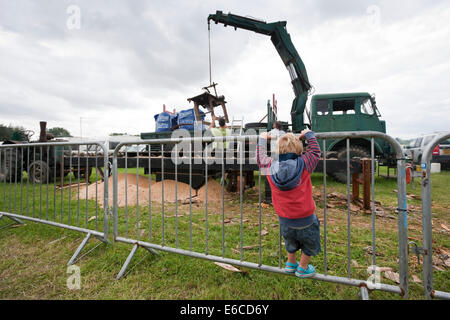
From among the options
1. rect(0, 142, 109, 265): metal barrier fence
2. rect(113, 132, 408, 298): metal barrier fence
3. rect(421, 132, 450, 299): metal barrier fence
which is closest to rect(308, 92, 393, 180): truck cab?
rect(113, 132, 408, 298): metal barrier fence

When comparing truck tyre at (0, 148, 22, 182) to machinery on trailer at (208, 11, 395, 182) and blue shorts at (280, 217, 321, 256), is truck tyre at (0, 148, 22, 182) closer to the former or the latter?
blue shorts at (280, 217, 321, 256)

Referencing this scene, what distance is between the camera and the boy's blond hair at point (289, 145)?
163cm

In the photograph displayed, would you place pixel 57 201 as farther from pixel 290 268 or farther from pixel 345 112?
pixel 345 112

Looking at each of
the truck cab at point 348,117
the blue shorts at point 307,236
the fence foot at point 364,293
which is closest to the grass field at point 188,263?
the fence foot at point 364,293

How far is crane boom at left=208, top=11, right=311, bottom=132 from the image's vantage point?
7086 millimetres

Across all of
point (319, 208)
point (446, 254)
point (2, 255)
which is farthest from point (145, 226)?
point (446, 254)

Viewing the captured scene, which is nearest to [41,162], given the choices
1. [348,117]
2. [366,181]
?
[366,181]

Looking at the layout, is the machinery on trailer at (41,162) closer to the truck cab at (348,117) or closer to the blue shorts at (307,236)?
the blue shorts at (307,236)

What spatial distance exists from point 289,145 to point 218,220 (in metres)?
2.34

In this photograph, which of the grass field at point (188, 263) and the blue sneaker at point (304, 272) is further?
the grass field at point (188, 263)

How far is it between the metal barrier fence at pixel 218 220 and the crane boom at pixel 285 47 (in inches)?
142

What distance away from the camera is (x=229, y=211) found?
420cm

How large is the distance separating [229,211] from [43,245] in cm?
286
